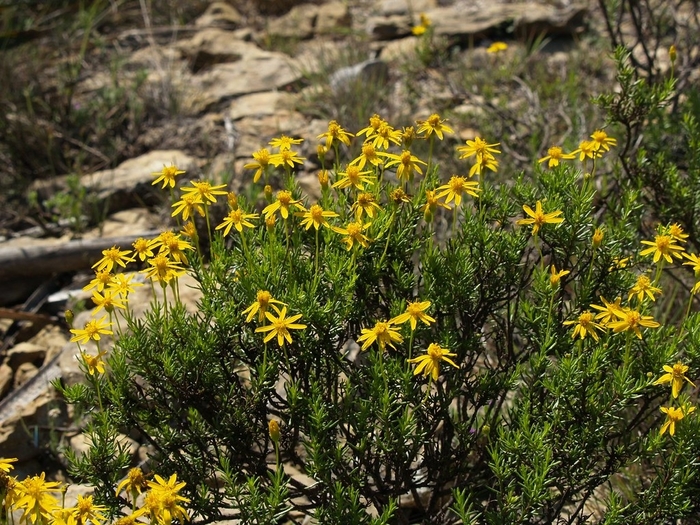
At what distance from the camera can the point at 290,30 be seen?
26.7 feet

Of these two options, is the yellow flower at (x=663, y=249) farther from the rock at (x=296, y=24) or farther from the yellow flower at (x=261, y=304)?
the rock at (x=296, y=24)

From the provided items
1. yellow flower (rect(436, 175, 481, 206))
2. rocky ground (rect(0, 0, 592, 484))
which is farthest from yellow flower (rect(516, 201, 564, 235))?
rocky ground (rect(0, 0, 592, 484))

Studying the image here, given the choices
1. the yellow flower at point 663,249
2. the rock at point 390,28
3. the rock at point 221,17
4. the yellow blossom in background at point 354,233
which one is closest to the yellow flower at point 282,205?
the yellow blossom in background at point 354,233

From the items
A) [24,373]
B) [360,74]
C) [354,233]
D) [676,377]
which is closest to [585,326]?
[676,377]

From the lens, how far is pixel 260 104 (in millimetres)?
6688

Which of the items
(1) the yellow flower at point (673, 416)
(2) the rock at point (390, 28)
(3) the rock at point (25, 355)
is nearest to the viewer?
(1) the yellow flower at point (673, 416)

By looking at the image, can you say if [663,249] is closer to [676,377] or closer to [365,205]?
[676,377]

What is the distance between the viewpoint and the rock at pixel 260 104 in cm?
655

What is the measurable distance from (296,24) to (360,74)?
1.83 m

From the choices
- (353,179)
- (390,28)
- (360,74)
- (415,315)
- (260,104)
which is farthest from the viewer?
(390,28)

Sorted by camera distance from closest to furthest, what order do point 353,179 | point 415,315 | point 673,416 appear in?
point 673,416 < point 415,315 < point 353,179

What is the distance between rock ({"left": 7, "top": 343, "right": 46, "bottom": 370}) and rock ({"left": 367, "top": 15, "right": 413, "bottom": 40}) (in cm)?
460

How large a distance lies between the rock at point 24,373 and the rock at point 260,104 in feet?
9.00

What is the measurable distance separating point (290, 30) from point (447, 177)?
3.45m
